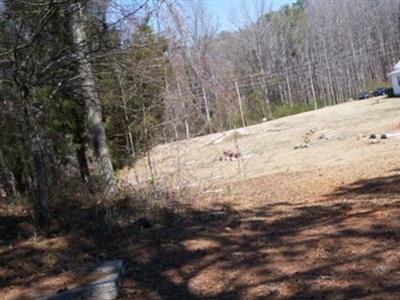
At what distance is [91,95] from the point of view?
9391mm

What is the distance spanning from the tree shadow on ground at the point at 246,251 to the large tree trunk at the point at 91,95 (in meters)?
1.86

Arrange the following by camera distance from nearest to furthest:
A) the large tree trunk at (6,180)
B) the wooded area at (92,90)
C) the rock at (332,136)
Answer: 1. the wooded area at (92,90)
2. the large tree trunk at (6,180)
3. the rock at (332,136)

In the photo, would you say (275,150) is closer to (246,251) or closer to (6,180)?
(6,180)

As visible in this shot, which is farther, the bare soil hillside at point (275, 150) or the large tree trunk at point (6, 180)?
the large tree trunk at point (6, 180)

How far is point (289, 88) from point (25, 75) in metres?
A: 67.5

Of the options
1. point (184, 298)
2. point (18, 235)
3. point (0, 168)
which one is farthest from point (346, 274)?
point (0, 168)

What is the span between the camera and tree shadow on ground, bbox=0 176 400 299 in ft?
13.2

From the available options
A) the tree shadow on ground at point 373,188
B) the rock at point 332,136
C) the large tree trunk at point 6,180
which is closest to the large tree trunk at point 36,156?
the tree shadow on ground at point 373,188

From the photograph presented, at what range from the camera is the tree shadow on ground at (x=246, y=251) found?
402 centimetres

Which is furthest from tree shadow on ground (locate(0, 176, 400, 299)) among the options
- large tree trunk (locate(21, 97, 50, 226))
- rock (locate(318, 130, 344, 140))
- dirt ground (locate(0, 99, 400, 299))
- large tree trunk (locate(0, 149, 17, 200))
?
rock (locate(318, 130, 344, 140))

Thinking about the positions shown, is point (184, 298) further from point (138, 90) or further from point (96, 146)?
point (96, 146)

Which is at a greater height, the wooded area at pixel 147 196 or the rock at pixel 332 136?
the wooded area at pixel 147 196

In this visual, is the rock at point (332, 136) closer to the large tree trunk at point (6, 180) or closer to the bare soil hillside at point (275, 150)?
the bare soil hillside at point (275, 150)

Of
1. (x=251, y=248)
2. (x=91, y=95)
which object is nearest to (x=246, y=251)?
(x=251, y=248)
